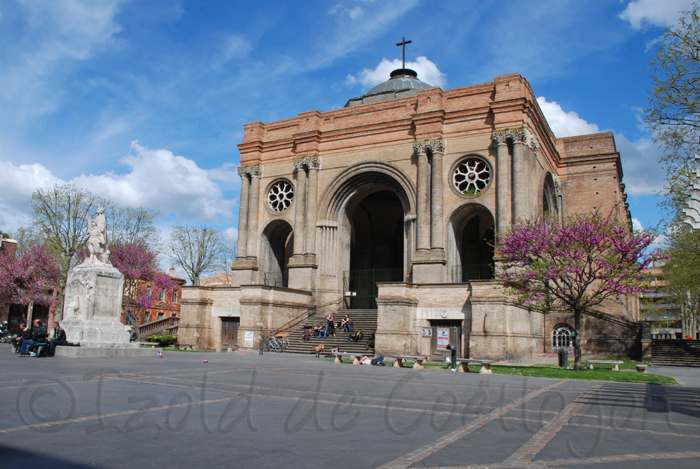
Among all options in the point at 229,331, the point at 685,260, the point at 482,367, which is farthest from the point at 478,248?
the point at 482,367

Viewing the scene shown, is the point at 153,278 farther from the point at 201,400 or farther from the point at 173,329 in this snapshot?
the point at 201,400

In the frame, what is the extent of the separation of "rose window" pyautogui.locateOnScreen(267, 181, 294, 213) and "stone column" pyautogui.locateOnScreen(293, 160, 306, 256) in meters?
1.23

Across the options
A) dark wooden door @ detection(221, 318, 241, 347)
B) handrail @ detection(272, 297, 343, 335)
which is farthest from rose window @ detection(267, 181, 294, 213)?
dark wooden door @ detection(221, 318, 241, 347)

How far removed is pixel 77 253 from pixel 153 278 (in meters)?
5.71

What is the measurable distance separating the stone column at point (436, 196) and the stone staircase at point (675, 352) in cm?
1246

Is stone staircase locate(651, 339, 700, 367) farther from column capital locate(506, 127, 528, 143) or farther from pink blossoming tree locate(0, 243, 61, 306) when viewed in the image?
pink blossoming tree locate(0, 243, 61, 306)

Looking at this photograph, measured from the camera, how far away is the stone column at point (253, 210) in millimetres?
34156

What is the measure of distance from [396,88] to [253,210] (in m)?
13.8

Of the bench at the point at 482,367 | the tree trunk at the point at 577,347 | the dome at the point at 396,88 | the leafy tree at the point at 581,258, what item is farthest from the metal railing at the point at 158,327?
the tree trunk at the point at 577,347

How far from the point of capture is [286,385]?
1099cm

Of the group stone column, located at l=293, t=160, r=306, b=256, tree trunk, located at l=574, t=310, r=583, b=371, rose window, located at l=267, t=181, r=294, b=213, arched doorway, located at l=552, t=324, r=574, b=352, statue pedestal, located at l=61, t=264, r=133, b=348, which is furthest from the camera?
rose window, located at l=267, t=181, r=294, b=213

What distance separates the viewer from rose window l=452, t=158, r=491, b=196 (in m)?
28.7

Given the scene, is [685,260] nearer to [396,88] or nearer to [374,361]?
[374,361]

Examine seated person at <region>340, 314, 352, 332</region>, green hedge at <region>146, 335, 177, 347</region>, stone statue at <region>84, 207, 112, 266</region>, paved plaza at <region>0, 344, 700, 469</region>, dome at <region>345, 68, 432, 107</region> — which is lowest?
green hedge at <region>146, 335, 177, 347</region>
